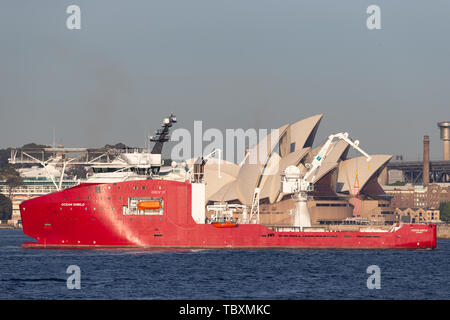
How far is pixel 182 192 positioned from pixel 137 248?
6204mm

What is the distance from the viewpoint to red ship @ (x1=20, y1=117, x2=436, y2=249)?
69.5 meters

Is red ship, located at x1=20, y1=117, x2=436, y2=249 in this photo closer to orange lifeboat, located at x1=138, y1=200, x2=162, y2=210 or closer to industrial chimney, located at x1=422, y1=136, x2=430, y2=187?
orange lifeboat, located at x1=138, y1=200, x2=162, y2=210

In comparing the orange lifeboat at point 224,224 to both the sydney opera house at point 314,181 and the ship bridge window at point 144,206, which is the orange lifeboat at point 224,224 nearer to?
the ship bridge window at point 144,206

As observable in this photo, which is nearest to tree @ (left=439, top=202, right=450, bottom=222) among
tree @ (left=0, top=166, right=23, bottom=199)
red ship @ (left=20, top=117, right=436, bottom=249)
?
tree @ (left=0, top=166, right=23, bottom=199)

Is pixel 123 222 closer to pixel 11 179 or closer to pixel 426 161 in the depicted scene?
pixel 11 179

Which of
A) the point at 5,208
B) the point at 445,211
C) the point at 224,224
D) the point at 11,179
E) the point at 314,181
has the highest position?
the point at 11,179

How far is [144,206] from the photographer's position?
228ft

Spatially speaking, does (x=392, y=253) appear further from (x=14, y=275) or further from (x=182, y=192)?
(x=14, y=275)

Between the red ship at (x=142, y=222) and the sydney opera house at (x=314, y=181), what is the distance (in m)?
43.4

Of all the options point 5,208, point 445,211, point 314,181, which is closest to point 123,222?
point 314,181

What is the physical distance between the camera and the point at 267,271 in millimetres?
55188

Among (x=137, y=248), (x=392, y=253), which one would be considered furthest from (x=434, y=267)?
(x=137, y=248)

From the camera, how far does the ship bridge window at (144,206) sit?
69500 millimetres

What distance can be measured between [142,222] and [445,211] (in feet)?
377
